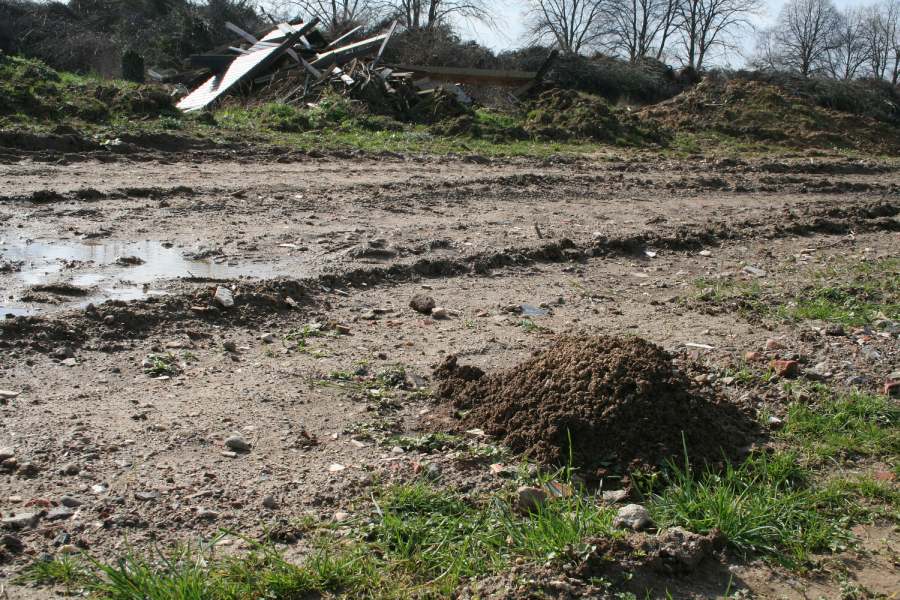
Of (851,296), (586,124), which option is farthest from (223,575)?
(586,124)

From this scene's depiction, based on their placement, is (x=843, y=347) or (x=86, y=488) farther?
(x=843, y=347)

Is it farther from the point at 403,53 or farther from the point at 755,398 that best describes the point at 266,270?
the point at 403,53

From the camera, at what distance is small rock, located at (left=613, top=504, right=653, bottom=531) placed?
300 cm

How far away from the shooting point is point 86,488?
3033mm

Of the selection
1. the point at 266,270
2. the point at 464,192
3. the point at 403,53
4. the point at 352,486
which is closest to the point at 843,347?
the point at 352,486

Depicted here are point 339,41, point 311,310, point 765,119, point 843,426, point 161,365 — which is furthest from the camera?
point 339,41

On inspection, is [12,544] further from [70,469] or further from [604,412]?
[604,412]

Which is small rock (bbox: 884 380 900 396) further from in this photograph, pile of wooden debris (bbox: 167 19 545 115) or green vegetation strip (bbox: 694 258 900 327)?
pile of wooden debris (bbox: 167 19 545 115)

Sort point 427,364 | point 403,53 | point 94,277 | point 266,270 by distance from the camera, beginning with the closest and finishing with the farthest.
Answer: point 427,364
point 94,277
point 266,270
point 403,53

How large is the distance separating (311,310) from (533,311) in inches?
62.3

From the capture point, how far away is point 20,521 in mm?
2791

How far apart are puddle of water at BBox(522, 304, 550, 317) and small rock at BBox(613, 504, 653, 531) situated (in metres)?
2.56

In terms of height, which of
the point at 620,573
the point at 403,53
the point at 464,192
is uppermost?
the point at 403,53

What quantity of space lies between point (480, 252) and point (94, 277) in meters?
3.08
